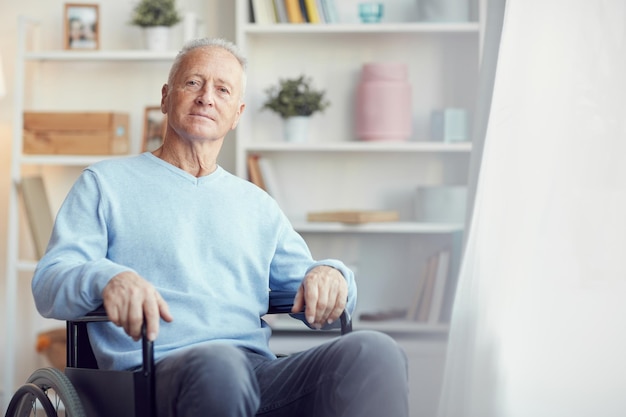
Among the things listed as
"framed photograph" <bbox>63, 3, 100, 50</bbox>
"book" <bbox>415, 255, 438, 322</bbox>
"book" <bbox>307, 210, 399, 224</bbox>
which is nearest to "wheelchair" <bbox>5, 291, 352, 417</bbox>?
"book" <bbox>307, 210, 399, 224</bbox>

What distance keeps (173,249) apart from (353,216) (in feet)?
5.90

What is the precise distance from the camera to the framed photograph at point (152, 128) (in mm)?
3533

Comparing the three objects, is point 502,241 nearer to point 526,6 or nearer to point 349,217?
point 526,6

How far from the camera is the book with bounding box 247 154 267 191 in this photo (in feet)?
11.4

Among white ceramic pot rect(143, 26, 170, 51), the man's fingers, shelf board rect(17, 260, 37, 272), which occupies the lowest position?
shelf board rect(17, 260, 37, 272)

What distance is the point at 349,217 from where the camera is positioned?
11.3 feet

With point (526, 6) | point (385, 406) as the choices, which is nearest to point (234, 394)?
point (385, 406)

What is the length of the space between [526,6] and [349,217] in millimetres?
1663

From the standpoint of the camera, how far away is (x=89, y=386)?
5.09 feet

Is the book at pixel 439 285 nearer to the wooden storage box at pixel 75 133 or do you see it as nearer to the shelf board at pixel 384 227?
the shelf board at pixel 384 227

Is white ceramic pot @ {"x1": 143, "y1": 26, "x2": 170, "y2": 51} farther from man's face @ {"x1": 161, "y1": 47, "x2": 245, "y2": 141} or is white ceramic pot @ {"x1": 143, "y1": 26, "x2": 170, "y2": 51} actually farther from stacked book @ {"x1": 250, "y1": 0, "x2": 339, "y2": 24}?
man's face @ {"x1": 161, "y1": 47, "x2": 245, "y2": 141}

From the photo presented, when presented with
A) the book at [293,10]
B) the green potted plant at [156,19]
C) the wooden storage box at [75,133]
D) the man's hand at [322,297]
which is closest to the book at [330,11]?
the book at [293,10]

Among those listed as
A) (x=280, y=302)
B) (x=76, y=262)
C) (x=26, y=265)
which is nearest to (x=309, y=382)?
(x=280, y=302)

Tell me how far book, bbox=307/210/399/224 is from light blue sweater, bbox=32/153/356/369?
1.59m
